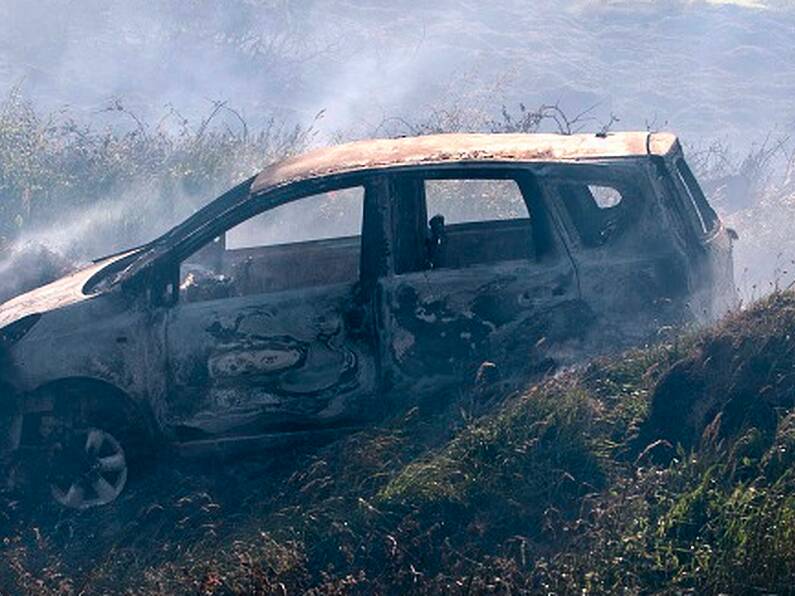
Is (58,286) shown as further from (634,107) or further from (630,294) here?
(634,107)

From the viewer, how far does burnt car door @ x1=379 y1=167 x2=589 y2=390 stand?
621 centimetres

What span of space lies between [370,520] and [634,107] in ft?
58.5

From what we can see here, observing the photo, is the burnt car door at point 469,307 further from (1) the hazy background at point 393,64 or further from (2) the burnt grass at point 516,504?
(1) the hazy background at point 393,64

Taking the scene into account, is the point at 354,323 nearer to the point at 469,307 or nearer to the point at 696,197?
the point at 469,307

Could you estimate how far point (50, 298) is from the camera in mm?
6543

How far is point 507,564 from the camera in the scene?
4594 millimetres

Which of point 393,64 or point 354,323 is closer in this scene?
point 354,323

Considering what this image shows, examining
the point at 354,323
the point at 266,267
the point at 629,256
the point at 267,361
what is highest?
the point at 266,267

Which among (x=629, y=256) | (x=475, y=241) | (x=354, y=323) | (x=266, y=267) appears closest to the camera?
(x=354, y=323)

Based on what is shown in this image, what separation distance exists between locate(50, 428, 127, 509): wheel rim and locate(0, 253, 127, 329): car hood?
77 centimetres

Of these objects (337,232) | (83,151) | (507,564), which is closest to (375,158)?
(507,564)

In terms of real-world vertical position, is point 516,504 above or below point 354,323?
below

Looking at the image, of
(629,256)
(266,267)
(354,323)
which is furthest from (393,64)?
(354,323)

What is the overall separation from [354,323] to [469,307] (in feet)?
2.23
